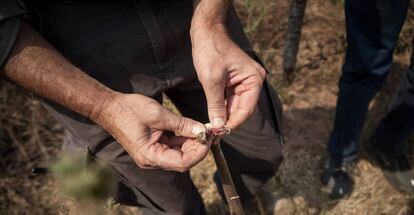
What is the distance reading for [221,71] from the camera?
3.56 feet

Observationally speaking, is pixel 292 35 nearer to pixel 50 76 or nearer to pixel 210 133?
pixel 210 133

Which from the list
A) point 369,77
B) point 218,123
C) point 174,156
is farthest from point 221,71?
point 369,77

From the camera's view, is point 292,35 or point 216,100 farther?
point 292,35

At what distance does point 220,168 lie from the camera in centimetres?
116

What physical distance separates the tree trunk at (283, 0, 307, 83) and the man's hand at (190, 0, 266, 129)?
958 mm

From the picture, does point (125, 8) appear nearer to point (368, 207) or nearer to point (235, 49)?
point (235, 49)

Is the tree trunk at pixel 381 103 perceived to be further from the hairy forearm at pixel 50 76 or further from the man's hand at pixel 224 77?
the hairy forearm at pixel 50 76

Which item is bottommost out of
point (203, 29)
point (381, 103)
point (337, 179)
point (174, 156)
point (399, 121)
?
point (337, 179)

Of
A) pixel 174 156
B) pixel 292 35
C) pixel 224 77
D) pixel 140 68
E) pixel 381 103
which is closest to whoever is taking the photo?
pixel 174 156

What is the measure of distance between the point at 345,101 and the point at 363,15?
0.39 meters

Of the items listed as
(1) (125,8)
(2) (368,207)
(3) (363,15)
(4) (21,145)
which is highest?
(1) (125,8)

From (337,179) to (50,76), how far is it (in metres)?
1.44

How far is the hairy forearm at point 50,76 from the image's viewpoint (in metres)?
1.05

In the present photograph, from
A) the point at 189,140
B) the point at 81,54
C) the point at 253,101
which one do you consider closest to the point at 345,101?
the point at 253,101
